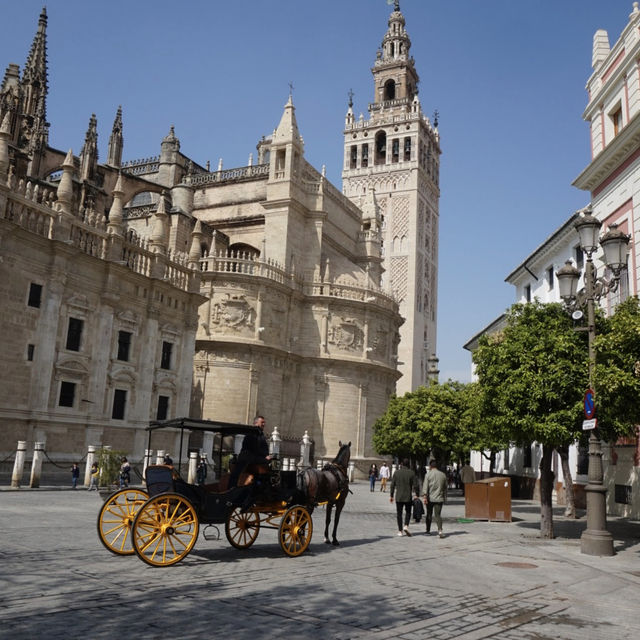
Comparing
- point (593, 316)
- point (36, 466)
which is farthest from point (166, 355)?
point (593, 316)

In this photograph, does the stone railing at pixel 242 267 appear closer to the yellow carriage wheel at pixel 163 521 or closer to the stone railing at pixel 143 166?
the stone railing at pixel 143 166

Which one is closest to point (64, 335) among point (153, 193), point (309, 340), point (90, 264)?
point (90, 264)

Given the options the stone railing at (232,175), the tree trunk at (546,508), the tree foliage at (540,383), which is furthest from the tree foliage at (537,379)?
the stone railing at (232,175)

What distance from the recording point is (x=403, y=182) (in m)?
73.1

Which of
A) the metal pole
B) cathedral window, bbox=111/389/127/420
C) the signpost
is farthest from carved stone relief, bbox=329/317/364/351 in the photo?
the signpost

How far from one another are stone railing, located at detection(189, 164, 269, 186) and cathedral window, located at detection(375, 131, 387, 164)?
3020 cm

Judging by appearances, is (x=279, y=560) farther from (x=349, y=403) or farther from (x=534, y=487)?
(x=349, y=403)

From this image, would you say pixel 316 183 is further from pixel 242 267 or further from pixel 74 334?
pixel 74 334

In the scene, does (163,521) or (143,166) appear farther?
(143,166)

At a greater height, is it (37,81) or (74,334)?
(37,81)

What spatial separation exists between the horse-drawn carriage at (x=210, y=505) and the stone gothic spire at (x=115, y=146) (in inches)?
1737

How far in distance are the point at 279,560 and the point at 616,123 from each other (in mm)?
17125

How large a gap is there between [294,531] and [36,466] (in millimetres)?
14226

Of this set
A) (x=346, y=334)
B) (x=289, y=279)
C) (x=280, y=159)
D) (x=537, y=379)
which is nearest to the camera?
(x=537, y=379)
